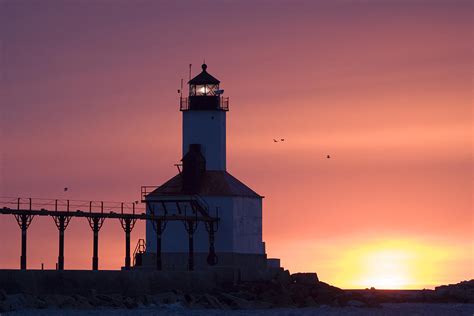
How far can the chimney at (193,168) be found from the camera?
106875mm

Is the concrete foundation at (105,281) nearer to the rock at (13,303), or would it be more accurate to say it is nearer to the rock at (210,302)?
the rock at (13,303)

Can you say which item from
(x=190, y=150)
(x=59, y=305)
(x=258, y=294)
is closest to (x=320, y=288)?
(x=258, y=294)

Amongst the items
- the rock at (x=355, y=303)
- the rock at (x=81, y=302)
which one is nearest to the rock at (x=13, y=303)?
the rock at (x=81, y=302)

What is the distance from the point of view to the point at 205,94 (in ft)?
361

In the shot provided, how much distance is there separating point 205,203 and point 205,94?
7.90m

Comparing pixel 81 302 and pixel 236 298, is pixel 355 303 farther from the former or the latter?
pixel 81 302

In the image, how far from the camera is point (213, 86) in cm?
11025

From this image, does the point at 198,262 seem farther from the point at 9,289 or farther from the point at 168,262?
the point at 9,289

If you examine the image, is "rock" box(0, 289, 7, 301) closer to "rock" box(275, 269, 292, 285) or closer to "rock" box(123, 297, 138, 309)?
"rock" box(123, 297, 138, 309)

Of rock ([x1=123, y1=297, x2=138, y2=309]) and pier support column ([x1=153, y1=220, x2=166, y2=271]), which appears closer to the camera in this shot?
rock ([x1=123, y1=297, x2=138, y2=309])

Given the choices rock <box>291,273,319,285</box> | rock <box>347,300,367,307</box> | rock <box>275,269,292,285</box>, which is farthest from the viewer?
rock <box>291,273,319,285</box>

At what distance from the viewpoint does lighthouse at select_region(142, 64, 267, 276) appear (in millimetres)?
105125

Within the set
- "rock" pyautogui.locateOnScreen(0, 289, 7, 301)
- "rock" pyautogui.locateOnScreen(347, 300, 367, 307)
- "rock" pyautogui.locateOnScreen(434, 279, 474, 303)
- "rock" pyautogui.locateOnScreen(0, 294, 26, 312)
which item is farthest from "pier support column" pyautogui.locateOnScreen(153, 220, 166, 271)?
"rock" pyautogui.locateOnScreen(434, 279, 474, 303)

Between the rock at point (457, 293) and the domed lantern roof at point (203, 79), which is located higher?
the domed lantern roof at point (203, 79)
